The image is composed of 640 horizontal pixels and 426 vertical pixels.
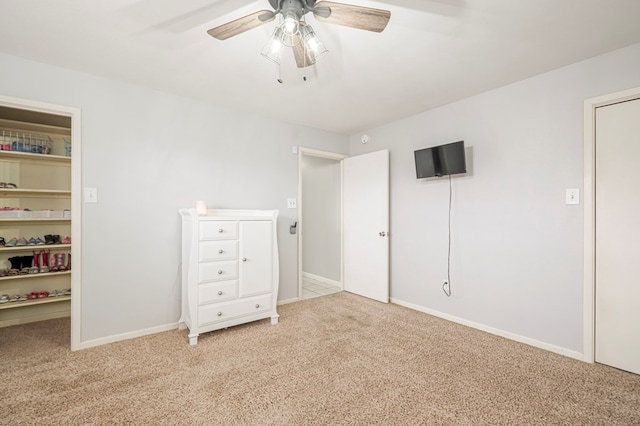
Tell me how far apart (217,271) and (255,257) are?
380 millimetres

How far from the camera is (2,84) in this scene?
2.17m

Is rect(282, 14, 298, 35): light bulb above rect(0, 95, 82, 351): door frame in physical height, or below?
above

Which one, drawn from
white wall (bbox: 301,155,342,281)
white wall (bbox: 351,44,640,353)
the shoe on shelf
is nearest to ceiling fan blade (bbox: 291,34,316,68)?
white wall (bbox: 351,44,640,353)

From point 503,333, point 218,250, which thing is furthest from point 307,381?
point 503,333

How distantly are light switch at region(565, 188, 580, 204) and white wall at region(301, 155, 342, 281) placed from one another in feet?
8.64

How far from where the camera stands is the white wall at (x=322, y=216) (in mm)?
4449

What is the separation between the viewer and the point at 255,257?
284cm

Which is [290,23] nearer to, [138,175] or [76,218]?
[138,175]

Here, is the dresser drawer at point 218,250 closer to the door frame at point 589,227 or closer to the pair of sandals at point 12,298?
the pair of sandals at point 12,298

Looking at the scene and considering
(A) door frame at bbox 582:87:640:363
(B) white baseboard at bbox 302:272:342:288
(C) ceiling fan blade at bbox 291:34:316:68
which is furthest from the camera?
(B) white baseboard at bbox 302:272:342:288

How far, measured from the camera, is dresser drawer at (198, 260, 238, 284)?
2553mm

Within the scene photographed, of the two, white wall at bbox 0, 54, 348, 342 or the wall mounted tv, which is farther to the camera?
the wall mounted tv

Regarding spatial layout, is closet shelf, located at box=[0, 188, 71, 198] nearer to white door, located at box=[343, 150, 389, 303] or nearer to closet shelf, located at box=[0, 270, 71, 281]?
closet shelf, located at box=[0, 270, 71, 281]

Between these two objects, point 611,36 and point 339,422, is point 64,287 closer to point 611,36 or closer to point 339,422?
point 339,422
